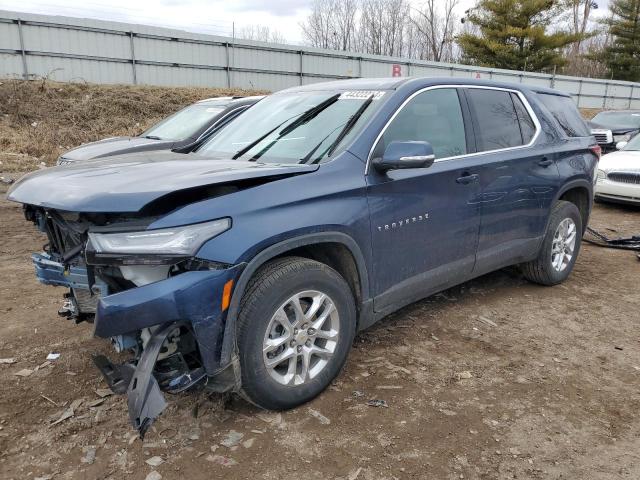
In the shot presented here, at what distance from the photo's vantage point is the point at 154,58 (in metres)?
18.5

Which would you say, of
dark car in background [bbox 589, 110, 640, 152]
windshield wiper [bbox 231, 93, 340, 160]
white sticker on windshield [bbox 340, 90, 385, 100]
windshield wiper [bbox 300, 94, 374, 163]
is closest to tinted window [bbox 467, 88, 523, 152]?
white sticker on windshield [bbox 340, 90, 385, 100]

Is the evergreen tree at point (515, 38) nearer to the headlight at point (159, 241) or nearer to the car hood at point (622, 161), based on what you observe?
the car hood at point (622, 161)

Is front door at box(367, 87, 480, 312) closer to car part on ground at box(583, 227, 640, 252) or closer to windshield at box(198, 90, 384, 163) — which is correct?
windshield at box(198, 90, 384, 163)

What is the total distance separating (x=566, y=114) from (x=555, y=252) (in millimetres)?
1321

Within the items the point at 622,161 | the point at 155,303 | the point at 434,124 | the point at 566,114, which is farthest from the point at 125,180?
A: the point at 622,161

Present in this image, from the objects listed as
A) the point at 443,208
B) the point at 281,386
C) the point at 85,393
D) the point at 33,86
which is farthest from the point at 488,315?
the point at 33,86

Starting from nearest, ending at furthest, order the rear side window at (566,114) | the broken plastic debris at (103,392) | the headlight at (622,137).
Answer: the broken plastic debris at (103,392) < the rear side window at (566,114) < the headlight at (622,137)

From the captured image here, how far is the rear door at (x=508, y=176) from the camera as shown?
13.0ft

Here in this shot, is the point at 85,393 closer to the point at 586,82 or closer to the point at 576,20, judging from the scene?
the point at 586,82

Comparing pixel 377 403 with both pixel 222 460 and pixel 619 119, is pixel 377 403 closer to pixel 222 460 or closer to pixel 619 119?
pixel 222 460

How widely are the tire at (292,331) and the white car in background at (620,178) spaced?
754 cm

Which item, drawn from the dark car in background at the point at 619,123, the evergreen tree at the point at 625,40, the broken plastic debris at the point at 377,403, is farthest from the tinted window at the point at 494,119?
the evergreen tree at the point at 625,40

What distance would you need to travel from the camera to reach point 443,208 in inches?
139

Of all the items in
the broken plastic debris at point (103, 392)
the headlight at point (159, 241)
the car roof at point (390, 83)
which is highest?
the car roof at point (390, 83)
